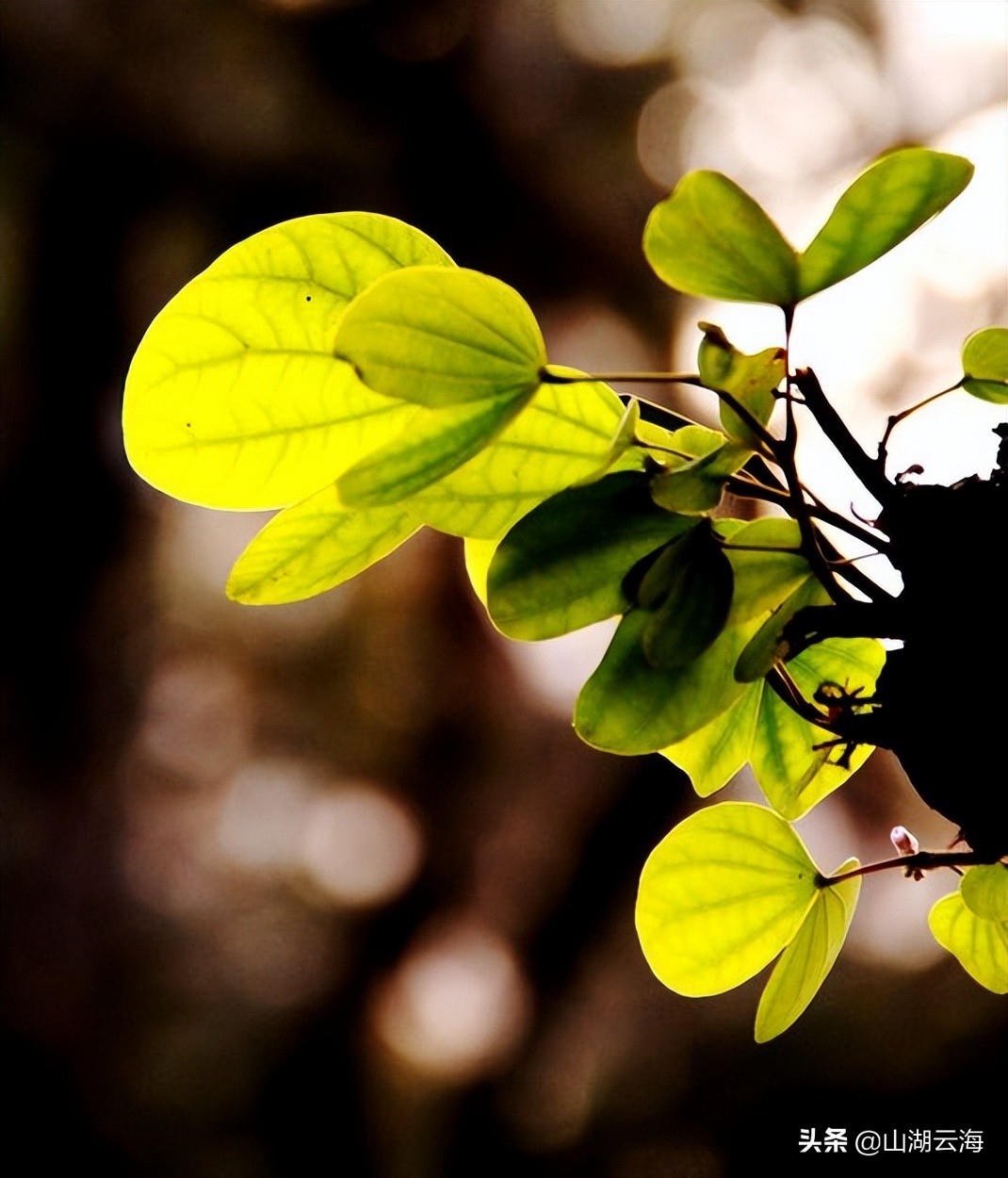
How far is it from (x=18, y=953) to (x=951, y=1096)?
2.32m

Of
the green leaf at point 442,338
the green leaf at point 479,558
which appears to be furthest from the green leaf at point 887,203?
the green leaf at point 479,558

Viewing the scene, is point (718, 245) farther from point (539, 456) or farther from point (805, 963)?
point (805, 963)

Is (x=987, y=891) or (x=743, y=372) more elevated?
(x=743, y=372)

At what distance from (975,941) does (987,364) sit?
29cm

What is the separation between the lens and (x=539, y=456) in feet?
1.46

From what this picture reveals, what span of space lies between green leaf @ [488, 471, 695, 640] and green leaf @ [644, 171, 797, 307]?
8cm

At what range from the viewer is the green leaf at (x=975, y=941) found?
1.75ft

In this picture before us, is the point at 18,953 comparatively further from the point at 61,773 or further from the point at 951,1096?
the point at 951,1096

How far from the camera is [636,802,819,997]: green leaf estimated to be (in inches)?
20.1

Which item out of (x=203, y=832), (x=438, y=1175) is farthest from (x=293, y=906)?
(x=438, y=1175)

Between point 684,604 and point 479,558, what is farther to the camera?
point 479,558

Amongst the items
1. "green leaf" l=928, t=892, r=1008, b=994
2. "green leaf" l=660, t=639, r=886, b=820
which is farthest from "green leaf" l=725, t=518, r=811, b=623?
"green leaf" l=928, t=892, r=1008, b=994

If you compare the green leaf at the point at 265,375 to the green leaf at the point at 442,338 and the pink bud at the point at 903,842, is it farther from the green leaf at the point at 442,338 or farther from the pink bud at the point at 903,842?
the pink bud at the point at 903,842

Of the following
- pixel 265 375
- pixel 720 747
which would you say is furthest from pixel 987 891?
pixel 265 375
